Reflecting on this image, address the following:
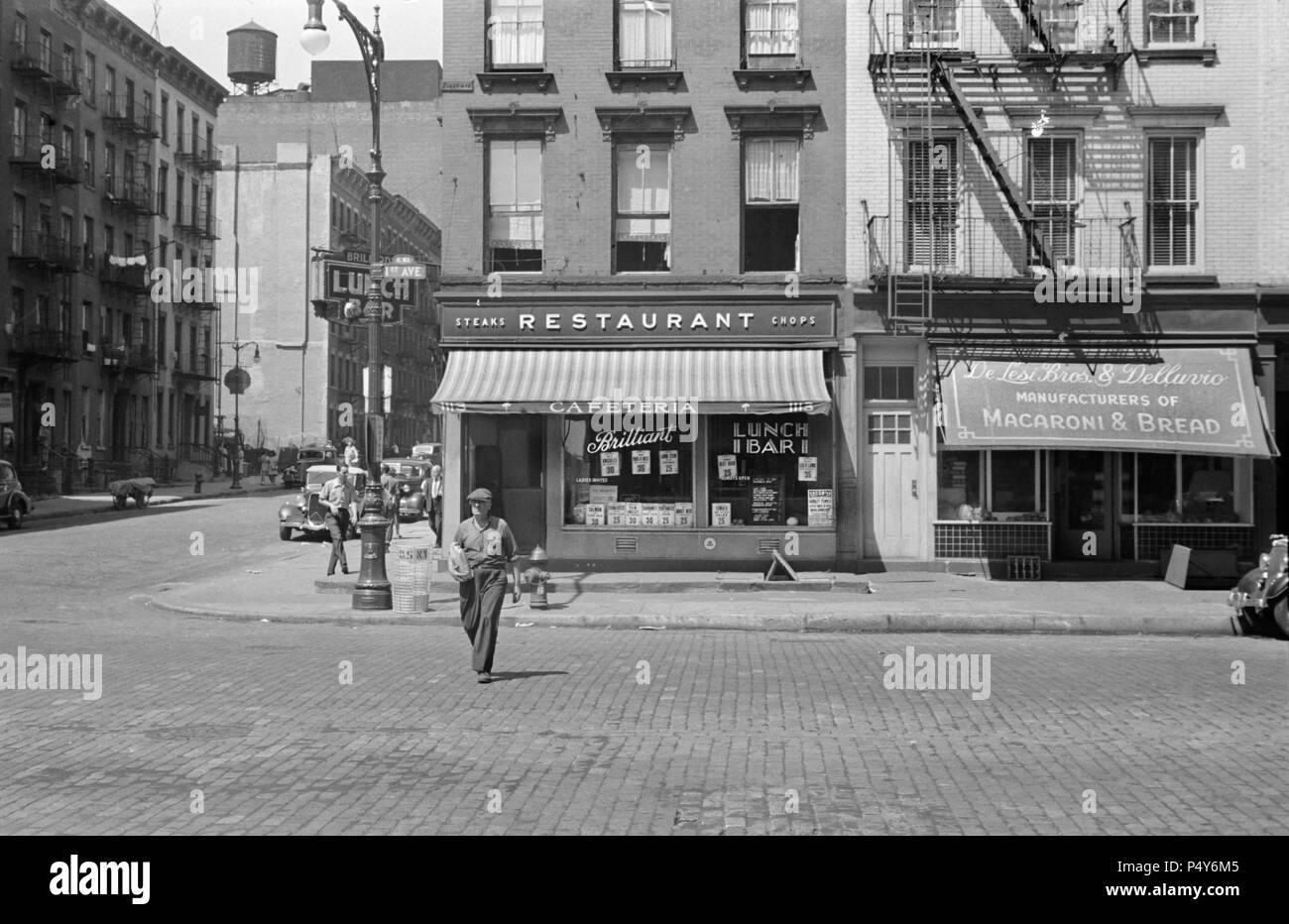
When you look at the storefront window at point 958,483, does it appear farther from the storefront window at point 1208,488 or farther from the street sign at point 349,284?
the street sign at point 349,284

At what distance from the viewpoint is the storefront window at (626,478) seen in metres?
22.9

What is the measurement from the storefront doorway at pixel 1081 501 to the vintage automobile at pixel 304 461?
43323mm

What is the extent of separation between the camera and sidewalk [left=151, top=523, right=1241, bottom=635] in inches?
693

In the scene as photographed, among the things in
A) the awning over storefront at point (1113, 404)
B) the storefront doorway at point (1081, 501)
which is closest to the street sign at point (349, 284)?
the awning over storefront at point (1113, 404)

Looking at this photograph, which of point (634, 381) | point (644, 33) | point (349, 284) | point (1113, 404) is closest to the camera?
point (349, 284)

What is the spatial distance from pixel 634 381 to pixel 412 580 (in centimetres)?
565

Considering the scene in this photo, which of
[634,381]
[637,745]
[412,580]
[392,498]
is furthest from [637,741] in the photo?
[392,498]

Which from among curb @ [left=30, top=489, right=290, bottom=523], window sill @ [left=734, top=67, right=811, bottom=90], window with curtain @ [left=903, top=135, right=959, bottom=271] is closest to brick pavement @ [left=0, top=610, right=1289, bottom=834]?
window with curtain @ [left=903, top=135, right=959, bottom=271]

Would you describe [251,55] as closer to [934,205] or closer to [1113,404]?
[934,205]

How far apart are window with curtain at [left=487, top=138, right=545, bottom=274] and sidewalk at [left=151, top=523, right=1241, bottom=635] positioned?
545 centimetres

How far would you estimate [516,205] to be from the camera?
76.7 feet

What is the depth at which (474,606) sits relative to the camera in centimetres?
1239

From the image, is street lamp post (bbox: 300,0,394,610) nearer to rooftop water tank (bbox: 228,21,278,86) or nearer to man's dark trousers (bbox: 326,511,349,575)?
man's dark trousers (bbox: 326,511,349,575)
